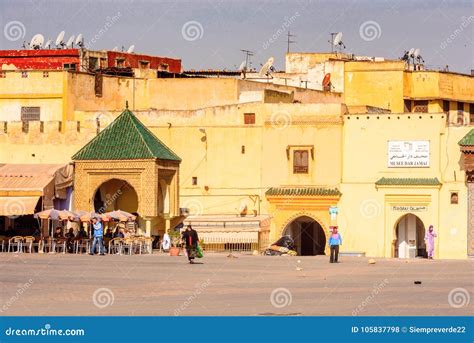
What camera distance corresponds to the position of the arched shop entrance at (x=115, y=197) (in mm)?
52656

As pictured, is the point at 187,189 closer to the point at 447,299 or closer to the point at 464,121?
the point at 464,121

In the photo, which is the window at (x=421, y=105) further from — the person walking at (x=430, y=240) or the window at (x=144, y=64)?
the person walking at (x=430, y=240)

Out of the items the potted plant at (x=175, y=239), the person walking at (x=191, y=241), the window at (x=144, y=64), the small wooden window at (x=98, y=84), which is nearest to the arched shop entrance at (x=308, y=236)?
the potted plant at (x=175, y=239)

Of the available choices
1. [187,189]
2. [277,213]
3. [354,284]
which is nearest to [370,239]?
[277,213]

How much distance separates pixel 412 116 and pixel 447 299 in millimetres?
27587

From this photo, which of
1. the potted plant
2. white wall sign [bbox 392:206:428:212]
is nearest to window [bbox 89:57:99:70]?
the potted plant

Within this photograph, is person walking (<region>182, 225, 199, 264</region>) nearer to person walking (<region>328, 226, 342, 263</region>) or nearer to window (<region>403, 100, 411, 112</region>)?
person walking (<region>328, 226, 342, 263</region>)

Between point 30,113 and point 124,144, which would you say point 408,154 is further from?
point 30,113

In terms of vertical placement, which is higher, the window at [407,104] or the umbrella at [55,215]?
the window at [407,104]

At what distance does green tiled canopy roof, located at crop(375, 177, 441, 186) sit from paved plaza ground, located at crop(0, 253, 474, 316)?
A: 37.9 feet

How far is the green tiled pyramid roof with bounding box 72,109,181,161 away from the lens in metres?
50.8

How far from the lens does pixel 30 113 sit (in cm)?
5753

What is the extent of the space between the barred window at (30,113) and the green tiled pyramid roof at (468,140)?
15.5 metres
